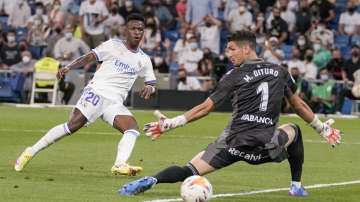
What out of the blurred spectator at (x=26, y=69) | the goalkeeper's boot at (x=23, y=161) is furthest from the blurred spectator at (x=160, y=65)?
the goalkeeper's boot at (x=23, y=161)

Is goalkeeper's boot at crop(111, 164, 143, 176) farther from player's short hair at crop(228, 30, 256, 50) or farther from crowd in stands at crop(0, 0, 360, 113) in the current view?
crowd in stands at crop(0, 0, 360, 113)

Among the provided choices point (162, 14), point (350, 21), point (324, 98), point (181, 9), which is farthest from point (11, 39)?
point (350, 21)

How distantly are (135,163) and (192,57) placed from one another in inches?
713

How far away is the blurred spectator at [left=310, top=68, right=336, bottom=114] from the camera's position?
3200 centimetres

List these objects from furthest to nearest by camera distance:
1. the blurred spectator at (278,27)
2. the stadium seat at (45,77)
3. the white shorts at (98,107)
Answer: the blurred spectator at (278,27)
the stadium seat at (45,77)
the white shorts at (98,107)

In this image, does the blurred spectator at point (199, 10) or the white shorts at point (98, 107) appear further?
the blurred spectator at point (199, 10)

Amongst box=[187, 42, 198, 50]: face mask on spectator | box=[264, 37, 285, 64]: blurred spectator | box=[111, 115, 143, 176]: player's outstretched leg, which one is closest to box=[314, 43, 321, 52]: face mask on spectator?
box=[264, 37, 285, 64]: blurred spectator

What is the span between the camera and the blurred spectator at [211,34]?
3491cm

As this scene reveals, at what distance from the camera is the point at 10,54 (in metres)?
35.6

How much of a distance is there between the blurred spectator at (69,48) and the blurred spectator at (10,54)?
140 centimetres

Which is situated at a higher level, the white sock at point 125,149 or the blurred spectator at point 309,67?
the white sock at point 125,149

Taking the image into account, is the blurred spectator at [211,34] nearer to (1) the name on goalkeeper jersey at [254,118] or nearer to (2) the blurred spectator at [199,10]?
(2) the blurred spectator at [199,10]

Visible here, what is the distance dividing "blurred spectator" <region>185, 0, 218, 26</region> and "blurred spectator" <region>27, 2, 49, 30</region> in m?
5.06

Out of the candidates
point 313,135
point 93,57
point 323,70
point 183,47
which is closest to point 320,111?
point 323,70
